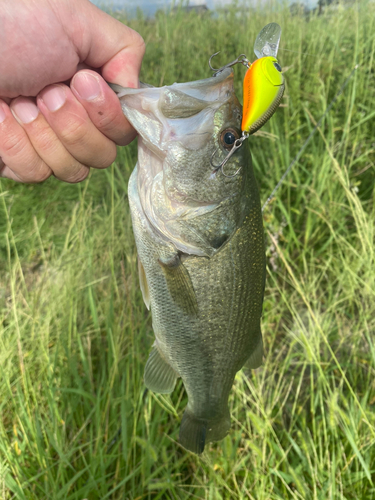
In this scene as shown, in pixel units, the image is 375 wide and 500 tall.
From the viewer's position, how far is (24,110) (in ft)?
4.61

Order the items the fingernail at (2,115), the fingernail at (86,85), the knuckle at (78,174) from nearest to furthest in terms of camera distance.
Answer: the fingernail at (86,85) < the fingernail at (2,115) < the knuckle at (78,174)

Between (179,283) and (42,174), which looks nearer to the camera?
(179,283)

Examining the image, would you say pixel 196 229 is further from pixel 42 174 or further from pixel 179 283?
pixel 42 174

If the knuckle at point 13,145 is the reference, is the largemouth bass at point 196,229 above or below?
below

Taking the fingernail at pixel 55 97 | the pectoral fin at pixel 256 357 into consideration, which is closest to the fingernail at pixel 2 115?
the fingernail at pixel 55 97

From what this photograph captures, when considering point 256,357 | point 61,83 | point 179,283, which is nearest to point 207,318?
point 179,283

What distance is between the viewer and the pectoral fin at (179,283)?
4.25 feet

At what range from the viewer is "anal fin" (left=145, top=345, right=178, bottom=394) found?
4.96ft

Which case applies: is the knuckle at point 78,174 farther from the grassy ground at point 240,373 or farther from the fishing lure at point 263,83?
the fishing lure at point 263,83

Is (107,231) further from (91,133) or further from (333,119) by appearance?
(333,119)

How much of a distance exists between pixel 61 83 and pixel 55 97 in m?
0.07

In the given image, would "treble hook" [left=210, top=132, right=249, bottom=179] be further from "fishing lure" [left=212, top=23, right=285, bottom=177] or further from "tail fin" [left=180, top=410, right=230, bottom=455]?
"tail fin" [left=180, top=410, right=230, bottom=455]

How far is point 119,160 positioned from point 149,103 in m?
2.16

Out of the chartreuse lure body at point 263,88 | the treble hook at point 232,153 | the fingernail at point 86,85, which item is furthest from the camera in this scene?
the fingernail at point 86,85
